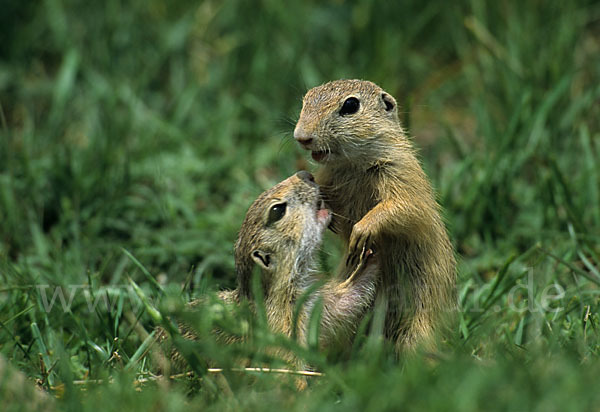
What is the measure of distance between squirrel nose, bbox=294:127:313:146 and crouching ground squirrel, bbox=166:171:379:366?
221 mm

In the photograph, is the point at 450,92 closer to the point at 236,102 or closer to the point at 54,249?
the point at 236,102

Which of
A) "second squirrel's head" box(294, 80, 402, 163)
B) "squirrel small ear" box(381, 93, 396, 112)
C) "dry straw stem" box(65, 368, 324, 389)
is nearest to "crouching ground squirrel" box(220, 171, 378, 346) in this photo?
"second squirrel's head" box(294, 80, 402, 163)

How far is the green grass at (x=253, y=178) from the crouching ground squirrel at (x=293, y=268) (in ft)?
0.66

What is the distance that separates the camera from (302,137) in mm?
3920

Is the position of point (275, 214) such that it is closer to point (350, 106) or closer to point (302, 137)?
point (302, 137)

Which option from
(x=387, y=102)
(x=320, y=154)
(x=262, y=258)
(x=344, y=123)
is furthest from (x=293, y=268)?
(x=387, y=102)

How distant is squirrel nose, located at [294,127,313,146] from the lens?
3922 millimetres

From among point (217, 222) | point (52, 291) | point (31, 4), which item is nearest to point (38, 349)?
point (52, 291)

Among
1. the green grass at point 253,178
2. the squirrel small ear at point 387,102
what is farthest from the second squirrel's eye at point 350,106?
the green grass at point 253,178

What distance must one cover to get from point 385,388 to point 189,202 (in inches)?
132

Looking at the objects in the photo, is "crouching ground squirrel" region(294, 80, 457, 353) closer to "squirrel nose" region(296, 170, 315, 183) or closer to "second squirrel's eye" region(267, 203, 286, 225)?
"squirrel nose" region(296, 170, 315, 183)

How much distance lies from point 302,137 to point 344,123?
0.92ft

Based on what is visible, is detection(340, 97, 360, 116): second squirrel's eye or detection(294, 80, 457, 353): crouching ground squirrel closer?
detection(294, 80, 457, 353): crouching ground squirrel

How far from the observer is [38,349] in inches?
156
